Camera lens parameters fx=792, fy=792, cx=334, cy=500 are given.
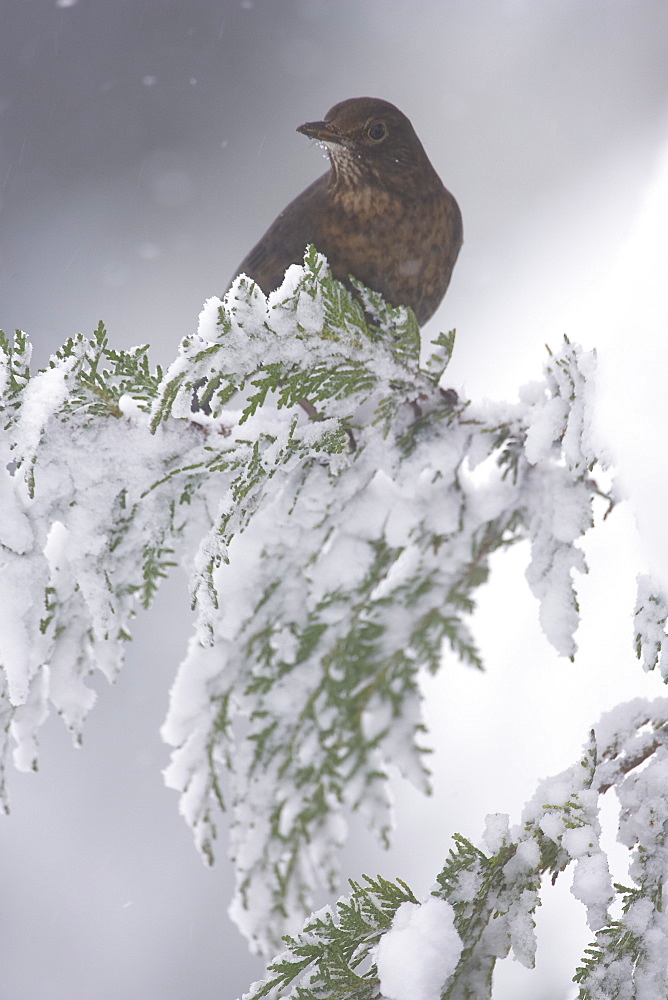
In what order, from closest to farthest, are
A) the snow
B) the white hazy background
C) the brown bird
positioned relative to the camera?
the snow, the brown bird, the white hazy background

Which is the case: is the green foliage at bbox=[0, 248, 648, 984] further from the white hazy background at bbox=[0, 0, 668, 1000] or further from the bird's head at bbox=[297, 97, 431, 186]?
the white hazy background at bbox=[0, 0, 668, 1000]

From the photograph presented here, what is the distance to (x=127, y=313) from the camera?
7.55 meters

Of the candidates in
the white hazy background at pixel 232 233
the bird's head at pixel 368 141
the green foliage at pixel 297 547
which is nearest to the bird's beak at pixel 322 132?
the bird's head at pixel 368 141

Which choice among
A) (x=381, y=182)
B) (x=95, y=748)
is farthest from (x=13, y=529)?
(x=95, y=748)

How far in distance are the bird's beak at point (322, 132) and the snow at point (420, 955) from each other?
167cm

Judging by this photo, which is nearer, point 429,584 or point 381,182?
point 429,584

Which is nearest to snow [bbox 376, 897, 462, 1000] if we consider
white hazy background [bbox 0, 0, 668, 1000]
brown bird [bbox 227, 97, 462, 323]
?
brown bird [bbox 227, 97, 462, 323]

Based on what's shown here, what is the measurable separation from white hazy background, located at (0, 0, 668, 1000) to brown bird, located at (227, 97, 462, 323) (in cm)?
225

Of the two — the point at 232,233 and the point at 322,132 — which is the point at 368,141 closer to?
the point at 322,132

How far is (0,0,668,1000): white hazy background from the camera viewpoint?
4770mm

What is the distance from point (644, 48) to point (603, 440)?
9.08 meters

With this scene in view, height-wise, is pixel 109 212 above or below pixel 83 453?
above

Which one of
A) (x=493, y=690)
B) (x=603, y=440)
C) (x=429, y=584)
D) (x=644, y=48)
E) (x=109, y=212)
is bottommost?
(x=603, y=440)

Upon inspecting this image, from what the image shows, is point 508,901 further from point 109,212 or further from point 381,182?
point 109,212
